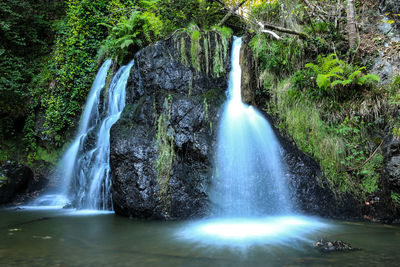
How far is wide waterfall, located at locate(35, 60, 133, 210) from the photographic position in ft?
19.1

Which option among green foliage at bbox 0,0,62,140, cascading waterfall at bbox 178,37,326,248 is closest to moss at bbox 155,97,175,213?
cascading waterfall at bbox 178,37,326,248

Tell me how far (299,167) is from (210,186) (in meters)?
1.80

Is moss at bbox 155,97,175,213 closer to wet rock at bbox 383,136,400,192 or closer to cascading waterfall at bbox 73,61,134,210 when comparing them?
cascading waterfall at bbox 73,61,134,210

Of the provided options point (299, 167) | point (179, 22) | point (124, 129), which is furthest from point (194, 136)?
point (179, 22)

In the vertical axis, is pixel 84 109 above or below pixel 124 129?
above

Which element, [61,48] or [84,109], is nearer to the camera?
[84,109]

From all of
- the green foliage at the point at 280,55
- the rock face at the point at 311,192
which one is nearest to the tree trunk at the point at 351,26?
the green foliage at the point at 280,55

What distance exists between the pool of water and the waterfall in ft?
1.22

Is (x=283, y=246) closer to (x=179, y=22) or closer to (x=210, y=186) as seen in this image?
(x=210, y=186)

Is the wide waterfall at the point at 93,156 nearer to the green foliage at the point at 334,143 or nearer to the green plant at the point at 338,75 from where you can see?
the green foliage at the point at 334,143

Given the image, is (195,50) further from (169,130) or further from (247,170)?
(247,170)

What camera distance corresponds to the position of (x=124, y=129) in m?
5.39

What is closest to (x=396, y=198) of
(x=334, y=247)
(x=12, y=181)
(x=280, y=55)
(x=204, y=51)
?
(x=334, y=247)

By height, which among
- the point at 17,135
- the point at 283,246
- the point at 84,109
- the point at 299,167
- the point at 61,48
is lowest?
the point at 283,246
